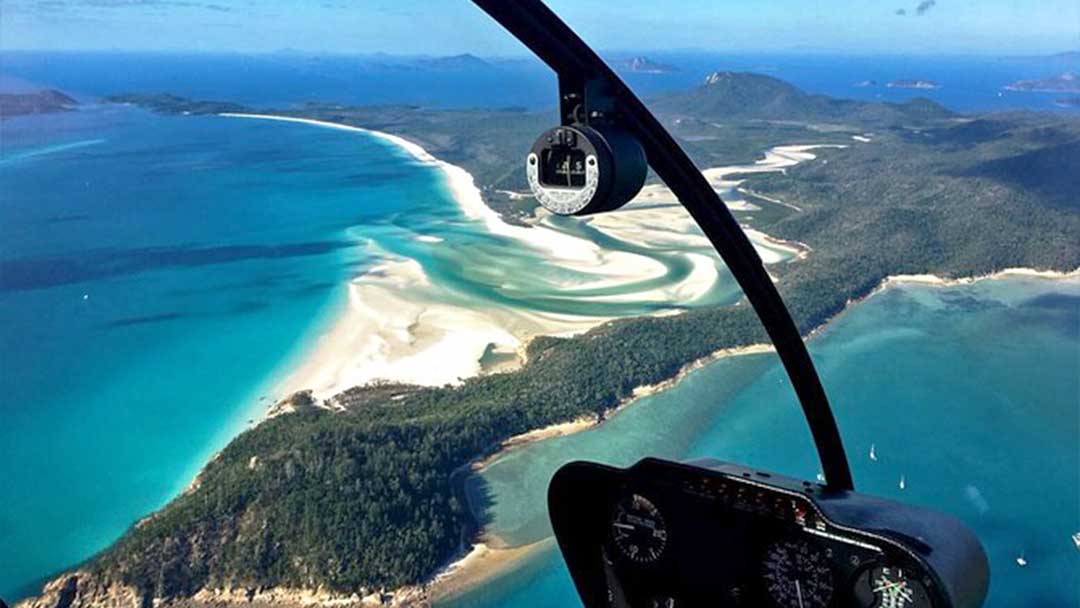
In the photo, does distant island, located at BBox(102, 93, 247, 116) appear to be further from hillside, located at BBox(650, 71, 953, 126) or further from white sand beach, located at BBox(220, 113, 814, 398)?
white sand beach, located at BBox(220, 113, 814, 398)

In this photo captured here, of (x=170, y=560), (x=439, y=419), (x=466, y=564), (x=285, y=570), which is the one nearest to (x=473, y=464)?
(x=439, y=419)

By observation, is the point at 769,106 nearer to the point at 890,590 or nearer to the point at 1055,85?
the point at 1055,85

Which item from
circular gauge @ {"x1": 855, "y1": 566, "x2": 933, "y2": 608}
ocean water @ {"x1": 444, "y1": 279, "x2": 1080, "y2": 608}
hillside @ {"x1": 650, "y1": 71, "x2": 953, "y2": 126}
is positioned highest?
circular gauge @ {"x1": 855, "y1": 566, "x2": 933, "y2": 608}

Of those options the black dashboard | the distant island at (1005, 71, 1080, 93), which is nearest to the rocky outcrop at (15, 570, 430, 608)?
the black dashboard

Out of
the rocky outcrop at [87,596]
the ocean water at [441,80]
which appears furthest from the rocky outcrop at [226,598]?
the ocean water at [441,80]

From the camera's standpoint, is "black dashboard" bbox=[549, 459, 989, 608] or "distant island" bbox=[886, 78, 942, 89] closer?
"black dashboard" bbox=[549, 459, 989, 608]

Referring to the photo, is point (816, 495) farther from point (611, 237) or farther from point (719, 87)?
point (719, 87)

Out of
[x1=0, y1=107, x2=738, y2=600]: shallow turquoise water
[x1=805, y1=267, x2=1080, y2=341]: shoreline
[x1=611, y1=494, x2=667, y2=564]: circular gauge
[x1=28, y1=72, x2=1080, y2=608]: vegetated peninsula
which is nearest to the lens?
[x1=611, y1=494, x2=667, y2=564]: circular gauge

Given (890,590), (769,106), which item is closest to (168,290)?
(890,590)
